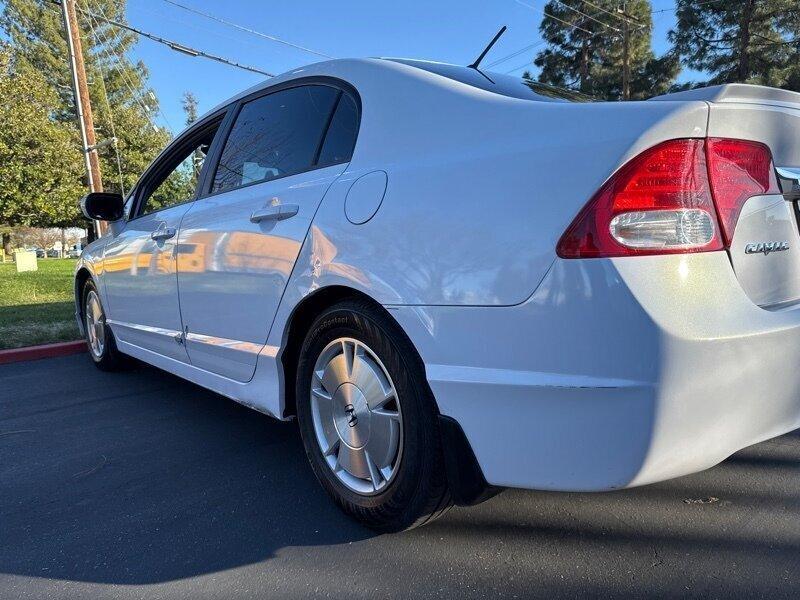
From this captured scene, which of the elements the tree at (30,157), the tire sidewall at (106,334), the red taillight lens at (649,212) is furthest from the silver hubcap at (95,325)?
the tree at (30,157)

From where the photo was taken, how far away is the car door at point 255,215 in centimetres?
221

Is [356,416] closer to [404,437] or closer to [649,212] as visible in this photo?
[404,437]

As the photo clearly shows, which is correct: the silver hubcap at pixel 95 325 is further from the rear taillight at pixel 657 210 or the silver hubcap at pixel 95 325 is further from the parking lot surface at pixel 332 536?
the rear taillight at pixel 657 210

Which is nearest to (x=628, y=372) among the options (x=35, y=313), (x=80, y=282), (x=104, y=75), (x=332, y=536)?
(x=332, y=536)

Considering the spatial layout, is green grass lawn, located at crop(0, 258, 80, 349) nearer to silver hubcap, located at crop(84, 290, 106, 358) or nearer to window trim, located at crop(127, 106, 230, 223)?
silver hubcap, located at crop(84, 290, 106, 358)

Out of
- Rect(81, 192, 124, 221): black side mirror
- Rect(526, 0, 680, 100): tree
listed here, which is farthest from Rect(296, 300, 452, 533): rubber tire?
Rect(526, 0, 680, 100): tree

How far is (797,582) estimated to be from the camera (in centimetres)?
166

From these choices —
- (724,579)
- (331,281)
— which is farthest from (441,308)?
(724,579)

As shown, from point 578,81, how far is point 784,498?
92.6 feet

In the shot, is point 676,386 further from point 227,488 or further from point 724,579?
point 227,488

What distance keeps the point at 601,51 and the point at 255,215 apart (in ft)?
93.8

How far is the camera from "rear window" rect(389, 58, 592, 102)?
6.51 ft

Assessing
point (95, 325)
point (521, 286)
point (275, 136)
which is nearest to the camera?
point (521, 286)

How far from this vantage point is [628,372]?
1.35 metres
